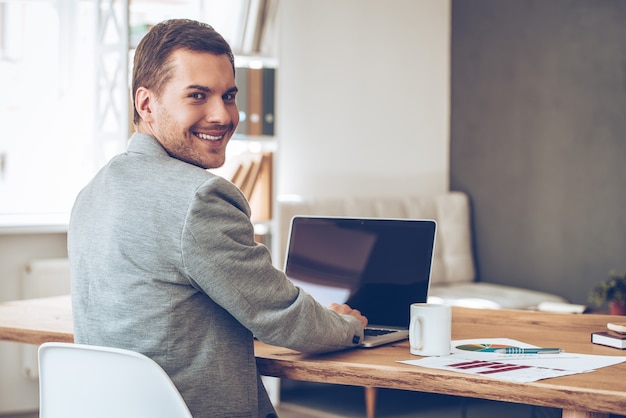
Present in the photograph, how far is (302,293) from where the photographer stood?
5.30ft

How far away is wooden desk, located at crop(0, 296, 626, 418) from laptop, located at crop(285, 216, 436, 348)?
150mm

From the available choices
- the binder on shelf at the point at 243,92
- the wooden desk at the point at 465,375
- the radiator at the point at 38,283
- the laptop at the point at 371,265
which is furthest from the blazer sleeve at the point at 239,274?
the radiator at the point at 38,283

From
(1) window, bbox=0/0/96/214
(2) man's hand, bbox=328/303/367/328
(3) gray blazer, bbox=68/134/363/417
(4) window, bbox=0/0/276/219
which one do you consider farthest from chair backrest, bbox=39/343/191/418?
(1) window, bbox=0/0/96/214

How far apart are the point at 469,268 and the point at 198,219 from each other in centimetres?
372

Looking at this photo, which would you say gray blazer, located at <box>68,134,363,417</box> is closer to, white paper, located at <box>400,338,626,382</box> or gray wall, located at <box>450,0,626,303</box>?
white paper, located at <box>400,338,626,382</box>

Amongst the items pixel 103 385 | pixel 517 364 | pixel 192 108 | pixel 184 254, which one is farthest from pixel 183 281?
pixel 517 364

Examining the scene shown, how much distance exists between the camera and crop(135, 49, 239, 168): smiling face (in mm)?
1593

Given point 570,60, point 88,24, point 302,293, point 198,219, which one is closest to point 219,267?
point 198,219

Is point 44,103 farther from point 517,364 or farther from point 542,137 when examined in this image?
point 517,364

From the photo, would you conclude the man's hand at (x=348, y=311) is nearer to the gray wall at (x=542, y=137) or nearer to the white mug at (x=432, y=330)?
the white mug at (x=432, y=330)

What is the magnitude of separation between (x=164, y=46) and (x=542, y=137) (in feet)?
11.6

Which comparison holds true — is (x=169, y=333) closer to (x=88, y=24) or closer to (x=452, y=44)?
Result: (x=88, y=24)

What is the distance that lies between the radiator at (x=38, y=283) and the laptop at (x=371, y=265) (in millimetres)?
2180

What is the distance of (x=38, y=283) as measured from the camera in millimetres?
4000
